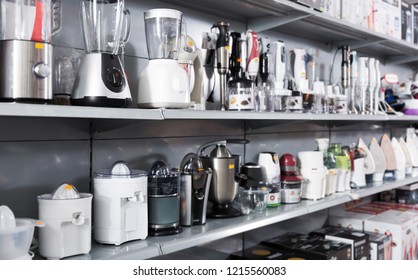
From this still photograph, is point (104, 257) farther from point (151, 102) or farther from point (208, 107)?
point (208, 107)

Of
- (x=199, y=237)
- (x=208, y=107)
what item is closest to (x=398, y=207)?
(x=208, y=107)

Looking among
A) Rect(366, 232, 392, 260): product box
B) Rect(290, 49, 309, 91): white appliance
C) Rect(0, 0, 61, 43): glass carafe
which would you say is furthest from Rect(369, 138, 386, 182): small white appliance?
Rect(0, 0, 61, 43): glass carafe

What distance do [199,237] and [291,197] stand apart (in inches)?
28.6

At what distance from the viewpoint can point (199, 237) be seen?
1.51m

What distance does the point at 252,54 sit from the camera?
1918 mm

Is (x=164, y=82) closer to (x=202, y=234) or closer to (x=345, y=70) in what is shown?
(x=202, y=234)

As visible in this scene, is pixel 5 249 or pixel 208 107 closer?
pixel 5 249

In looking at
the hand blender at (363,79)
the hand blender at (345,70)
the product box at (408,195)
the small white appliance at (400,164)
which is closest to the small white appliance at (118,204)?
the hand blender at (345,70)

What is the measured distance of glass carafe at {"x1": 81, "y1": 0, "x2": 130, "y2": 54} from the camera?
1.50 metres

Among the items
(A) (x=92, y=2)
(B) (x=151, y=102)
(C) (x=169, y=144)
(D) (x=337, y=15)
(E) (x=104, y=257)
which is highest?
(D) (x=337, y=15)

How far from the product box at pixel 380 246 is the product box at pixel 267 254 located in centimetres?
62

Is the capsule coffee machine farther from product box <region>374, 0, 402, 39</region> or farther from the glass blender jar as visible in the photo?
product box <region>374, 0, 402, 39</region>

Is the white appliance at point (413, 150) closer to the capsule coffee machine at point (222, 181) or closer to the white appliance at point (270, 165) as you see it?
the white appliance at point (270, 165)
